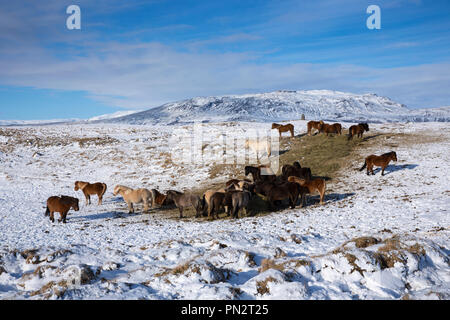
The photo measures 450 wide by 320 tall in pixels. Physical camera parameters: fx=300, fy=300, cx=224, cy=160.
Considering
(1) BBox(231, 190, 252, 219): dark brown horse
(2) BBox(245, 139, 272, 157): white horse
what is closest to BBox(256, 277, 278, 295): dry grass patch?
(1) BBox(231, 190, 252, 219): dark brown horse

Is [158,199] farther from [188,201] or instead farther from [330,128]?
[330,128]

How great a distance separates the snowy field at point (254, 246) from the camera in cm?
670

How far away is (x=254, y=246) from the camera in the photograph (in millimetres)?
9930

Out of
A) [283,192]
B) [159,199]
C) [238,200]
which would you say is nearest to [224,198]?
[238,200]

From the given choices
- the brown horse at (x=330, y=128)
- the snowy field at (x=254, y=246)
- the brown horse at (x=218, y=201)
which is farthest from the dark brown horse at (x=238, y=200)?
the brown horse at (x=330, y=128)

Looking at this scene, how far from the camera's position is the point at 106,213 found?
17359 mm

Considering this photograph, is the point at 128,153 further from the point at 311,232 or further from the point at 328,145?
the point at 311,232

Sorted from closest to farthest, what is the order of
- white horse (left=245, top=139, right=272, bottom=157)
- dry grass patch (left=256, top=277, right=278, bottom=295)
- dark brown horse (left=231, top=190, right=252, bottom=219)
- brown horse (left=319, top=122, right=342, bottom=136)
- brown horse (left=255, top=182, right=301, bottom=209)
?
dry grass patch (left=256, top=277, right=278, bottom=295) < dark brown horse (left=231, top=190, right=252, bottom=219) < brown horse (left=255, top=182, right=301, bottom=209) < white horse (left=245, top=139, right=272, bottom=157) < brown horse (left=319, top=122, right=342, bottom=136)

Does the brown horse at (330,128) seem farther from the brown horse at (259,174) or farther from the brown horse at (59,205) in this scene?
the brown horse at (59,205)

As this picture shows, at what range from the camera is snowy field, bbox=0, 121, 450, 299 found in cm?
670

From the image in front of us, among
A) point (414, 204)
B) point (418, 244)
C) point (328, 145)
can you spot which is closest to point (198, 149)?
point (328, 145)

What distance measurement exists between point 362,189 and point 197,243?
38.4ft

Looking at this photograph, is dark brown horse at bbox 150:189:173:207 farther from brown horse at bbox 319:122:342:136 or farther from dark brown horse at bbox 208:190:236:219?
brown horse at bbox 319:122:342:136
